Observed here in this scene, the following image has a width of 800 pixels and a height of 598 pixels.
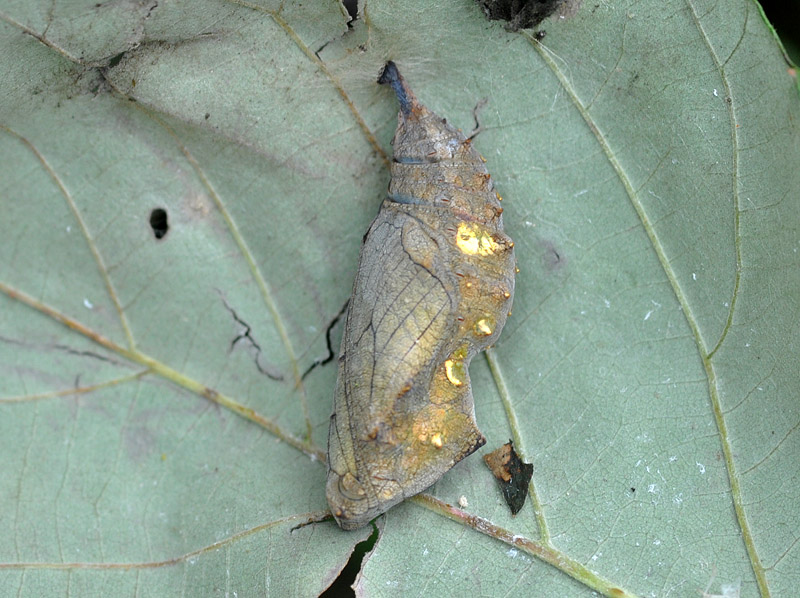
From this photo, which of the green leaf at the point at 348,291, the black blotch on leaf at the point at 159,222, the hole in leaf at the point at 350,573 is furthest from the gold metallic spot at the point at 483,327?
the black blotch on leaf at the point at 159,222

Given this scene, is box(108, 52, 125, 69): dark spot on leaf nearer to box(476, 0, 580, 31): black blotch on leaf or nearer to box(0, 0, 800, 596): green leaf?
box(0, 0, 800, 596): green leaf

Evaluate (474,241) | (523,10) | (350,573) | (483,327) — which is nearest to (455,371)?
(483,327)

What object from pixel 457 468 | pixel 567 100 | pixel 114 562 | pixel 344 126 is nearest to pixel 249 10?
pixel 344 126

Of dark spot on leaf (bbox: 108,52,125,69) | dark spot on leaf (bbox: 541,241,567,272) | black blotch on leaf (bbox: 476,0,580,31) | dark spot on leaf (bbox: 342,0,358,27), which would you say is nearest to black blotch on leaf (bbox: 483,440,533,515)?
dark spot on leaf (bbox: 541,241,567,272)

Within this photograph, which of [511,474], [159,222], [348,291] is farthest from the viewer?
[159,222]

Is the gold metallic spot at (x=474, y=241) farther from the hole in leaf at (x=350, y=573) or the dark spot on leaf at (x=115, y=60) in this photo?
the dark spot on leaf at (x=115, y=60)

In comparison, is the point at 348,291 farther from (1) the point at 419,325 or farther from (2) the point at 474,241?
(2) the point at 474,241

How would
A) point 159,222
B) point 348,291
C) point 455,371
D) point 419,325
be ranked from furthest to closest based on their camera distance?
point 159,222
point 348,291
point 455,371
point 419,325
